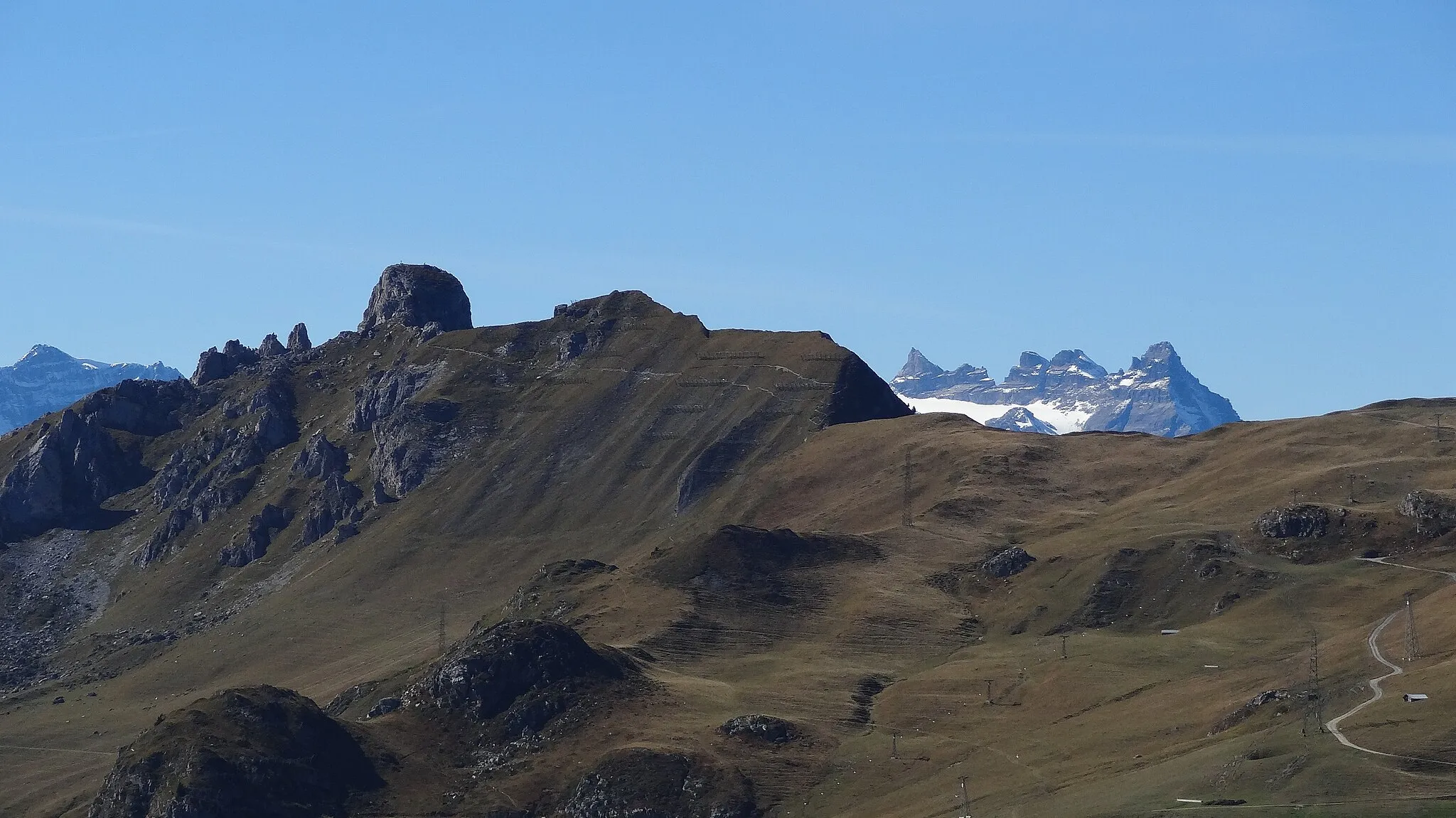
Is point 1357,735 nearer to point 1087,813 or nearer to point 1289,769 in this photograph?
point 1289,769

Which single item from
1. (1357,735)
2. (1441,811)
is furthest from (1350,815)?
(1357,735)

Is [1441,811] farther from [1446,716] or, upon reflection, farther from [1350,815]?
[1446,716]

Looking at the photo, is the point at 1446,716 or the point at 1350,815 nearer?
the point at 1350,815

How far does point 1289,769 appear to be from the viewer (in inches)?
7475

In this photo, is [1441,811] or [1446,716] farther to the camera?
[1446,716]

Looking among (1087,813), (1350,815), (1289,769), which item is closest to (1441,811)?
(1350,815)

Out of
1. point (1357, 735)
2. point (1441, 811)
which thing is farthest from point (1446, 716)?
point (1441, 811)

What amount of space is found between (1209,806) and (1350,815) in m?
14.2

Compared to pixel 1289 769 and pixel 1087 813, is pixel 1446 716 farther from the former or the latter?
pixel 1087 813

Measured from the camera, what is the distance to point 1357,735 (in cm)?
19650

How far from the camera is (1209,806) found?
186 meters

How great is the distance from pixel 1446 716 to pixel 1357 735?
8658 mm

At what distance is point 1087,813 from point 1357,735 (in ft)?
92.4

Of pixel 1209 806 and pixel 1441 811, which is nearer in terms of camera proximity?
pixel 1441 811
